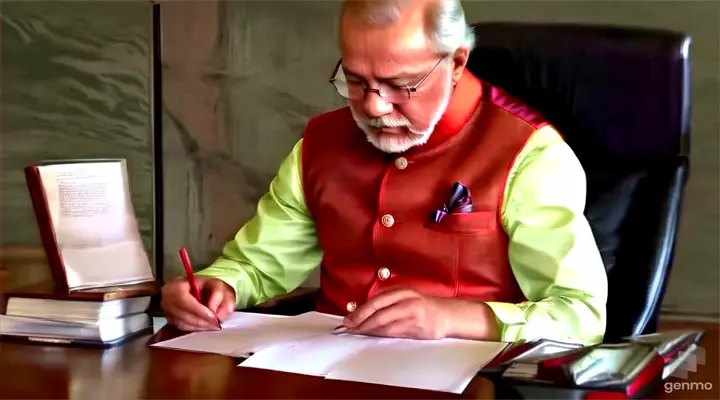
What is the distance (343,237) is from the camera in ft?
4.81

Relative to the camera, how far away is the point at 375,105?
133cm

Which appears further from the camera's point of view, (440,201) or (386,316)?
(440,201)

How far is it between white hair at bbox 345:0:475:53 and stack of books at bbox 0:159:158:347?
0.44m

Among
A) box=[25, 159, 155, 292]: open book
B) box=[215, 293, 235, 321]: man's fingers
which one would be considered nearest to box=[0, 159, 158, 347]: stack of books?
box=[25, 159, 155, 292]: open book

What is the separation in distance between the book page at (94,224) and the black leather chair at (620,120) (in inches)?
25.9

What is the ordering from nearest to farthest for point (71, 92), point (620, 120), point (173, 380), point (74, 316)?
point (173, 380) < point (74, 316) < point (620, 120) < point (71, 92)

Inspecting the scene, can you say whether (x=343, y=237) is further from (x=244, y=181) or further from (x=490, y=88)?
(x=244, y=181)

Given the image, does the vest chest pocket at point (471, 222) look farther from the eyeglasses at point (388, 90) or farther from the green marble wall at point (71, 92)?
the green marble wall at point (71, 92)

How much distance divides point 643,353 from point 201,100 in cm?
169

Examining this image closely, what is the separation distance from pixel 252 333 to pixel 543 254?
1.39 feet

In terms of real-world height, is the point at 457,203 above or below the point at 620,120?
below

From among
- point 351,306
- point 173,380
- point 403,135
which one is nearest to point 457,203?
point 403,135

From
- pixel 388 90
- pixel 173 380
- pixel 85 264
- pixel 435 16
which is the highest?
pixel 435 16

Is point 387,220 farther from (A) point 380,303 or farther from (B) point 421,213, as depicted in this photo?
(A) point 380,303
